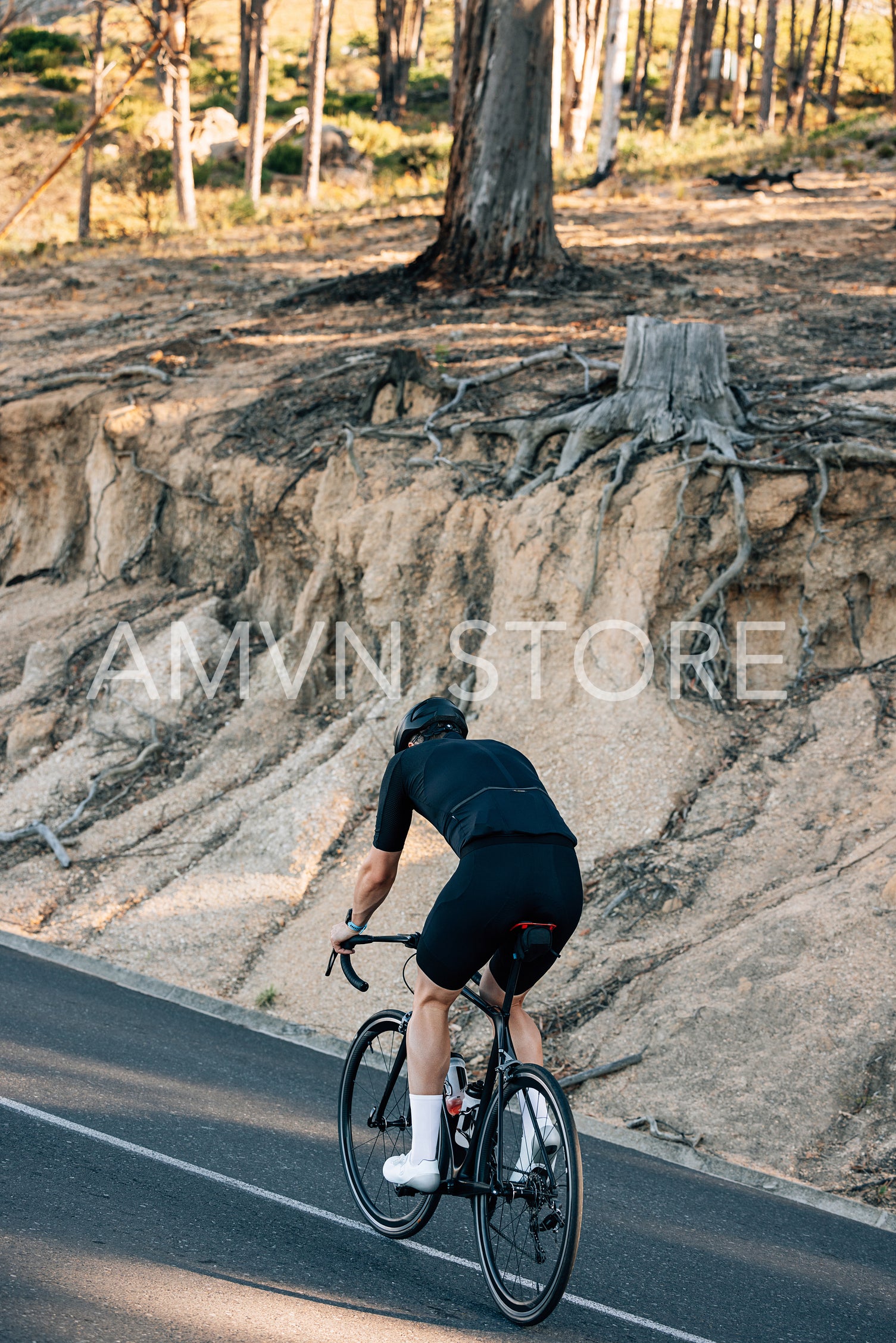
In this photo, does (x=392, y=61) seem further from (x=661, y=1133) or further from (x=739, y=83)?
(x=661, y=1133)

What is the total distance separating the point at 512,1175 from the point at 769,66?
121 ft

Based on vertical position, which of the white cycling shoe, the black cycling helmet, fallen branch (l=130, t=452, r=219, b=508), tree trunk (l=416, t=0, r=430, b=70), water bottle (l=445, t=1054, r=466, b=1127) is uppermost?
tree trunk (l=416, t=0, r=430, b=70)

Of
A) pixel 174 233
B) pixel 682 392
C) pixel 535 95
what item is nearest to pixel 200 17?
pixel 174 233

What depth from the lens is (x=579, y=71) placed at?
3278cm

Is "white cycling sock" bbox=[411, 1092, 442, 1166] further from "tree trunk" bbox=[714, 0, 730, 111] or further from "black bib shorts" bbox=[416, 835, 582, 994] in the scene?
"tree trunk" bbox=[714, 0, 730, 111]

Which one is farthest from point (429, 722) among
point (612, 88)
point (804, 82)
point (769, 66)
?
point (804, 82)

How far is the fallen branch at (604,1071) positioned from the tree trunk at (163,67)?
18.4 metres

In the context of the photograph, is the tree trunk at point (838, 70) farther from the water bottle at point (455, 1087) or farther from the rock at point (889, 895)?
the water bottle at point (455, 1087)

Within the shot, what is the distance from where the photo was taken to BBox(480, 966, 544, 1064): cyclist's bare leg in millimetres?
3846

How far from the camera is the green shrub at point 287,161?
39406 millimetres

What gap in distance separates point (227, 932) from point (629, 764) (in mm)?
3208

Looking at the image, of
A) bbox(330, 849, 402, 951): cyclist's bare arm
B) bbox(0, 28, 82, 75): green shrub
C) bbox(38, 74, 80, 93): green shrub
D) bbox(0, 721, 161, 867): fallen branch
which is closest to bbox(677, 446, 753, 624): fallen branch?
bbox(0, 721, 161, 867): fallen branch

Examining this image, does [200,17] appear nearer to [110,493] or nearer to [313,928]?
[110,493]

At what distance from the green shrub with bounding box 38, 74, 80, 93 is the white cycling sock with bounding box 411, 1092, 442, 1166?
54514mm
